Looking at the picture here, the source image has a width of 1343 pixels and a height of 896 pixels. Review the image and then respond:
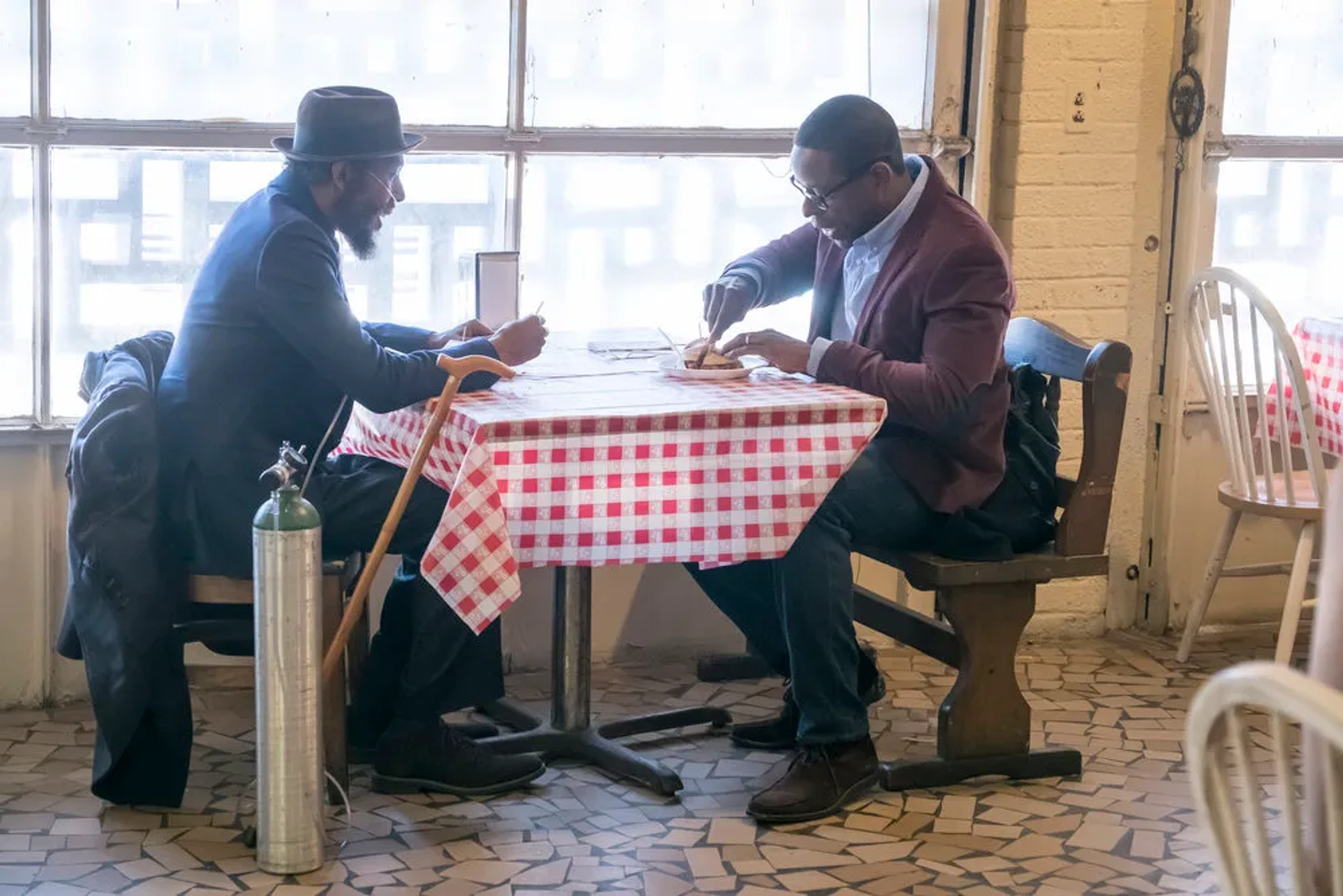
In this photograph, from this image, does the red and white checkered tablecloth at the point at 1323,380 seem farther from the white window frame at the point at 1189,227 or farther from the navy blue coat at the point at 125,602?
the navy blue coat at the point at 125,602

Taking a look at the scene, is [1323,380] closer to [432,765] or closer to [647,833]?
[647,833]

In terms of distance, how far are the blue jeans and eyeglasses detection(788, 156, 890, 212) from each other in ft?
Answer: 1.63

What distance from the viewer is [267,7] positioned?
375 cm

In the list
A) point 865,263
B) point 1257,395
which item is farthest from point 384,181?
point 1257,395

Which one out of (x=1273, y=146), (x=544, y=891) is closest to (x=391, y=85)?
(x=544, y=891)

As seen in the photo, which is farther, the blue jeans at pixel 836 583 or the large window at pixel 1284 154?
the large window at pixel 1284 154

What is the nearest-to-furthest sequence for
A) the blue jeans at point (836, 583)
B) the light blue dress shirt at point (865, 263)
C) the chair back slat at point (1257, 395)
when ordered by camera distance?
the blue jeans at point (836, 583) < the light blue dress shirt at point (865, 263) < the chair back slat at point (1257, 395)

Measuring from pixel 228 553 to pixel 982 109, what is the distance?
216cm

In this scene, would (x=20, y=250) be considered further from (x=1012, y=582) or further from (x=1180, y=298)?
(x=1180, y=298)

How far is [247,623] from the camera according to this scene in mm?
3248

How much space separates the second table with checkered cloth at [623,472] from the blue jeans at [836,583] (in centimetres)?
19

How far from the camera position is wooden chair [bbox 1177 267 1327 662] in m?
3.87

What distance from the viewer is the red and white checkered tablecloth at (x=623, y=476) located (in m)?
2.90

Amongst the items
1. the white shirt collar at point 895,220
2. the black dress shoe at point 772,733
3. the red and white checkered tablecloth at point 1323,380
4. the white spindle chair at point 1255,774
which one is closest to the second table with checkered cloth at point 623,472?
the white shirt collar at point 895,220
